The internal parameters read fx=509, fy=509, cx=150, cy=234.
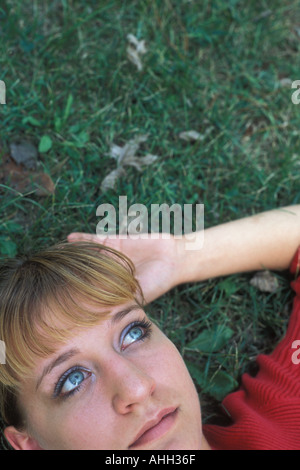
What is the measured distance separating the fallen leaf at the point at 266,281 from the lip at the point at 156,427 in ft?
4.45

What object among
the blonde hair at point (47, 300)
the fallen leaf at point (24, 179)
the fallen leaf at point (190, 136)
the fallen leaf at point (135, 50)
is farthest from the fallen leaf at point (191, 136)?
the blonde hair at point (47, 300)

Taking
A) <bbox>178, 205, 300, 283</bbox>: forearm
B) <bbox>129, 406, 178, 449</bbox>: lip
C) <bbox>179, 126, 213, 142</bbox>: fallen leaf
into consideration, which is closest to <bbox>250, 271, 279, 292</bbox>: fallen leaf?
<bbox>178, 205, 300, 283</bbox>: forearm

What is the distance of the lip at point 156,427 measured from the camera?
2125 millimetres

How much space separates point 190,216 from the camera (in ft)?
11.4

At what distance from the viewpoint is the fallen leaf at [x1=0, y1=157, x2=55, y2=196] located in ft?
10.9

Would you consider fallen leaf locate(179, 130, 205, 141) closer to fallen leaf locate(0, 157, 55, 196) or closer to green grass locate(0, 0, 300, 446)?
green grass locate(0, 0, 300, 446)

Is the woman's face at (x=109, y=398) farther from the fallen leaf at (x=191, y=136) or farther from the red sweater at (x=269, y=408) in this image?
the fallen leaf at (x=191, y=136)

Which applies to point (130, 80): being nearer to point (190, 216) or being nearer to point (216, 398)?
point (190, 216)

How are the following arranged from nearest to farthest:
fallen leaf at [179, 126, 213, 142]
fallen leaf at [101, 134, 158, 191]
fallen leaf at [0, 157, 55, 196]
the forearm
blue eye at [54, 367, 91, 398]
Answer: blue eye at [54, 367, 91, 398], the forearm, fallen leaf at [0, 157, 55, 196], fallen leaf at [101, 134, 158, 191], fallen leaf at [179, 126, 213, 142]

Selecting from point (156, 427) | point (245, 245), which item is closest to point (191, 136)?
point (245, 245)

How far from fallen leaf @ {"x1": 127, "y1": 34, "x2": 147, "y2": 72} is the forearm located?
1.41 metres

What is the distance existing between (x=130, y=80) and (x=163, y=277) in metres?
1.52

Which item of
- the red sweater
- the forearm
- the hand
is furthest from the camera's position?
the forearm

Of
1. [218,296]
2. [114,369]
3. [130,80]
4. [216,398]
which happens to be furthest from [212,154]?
[114,369]
